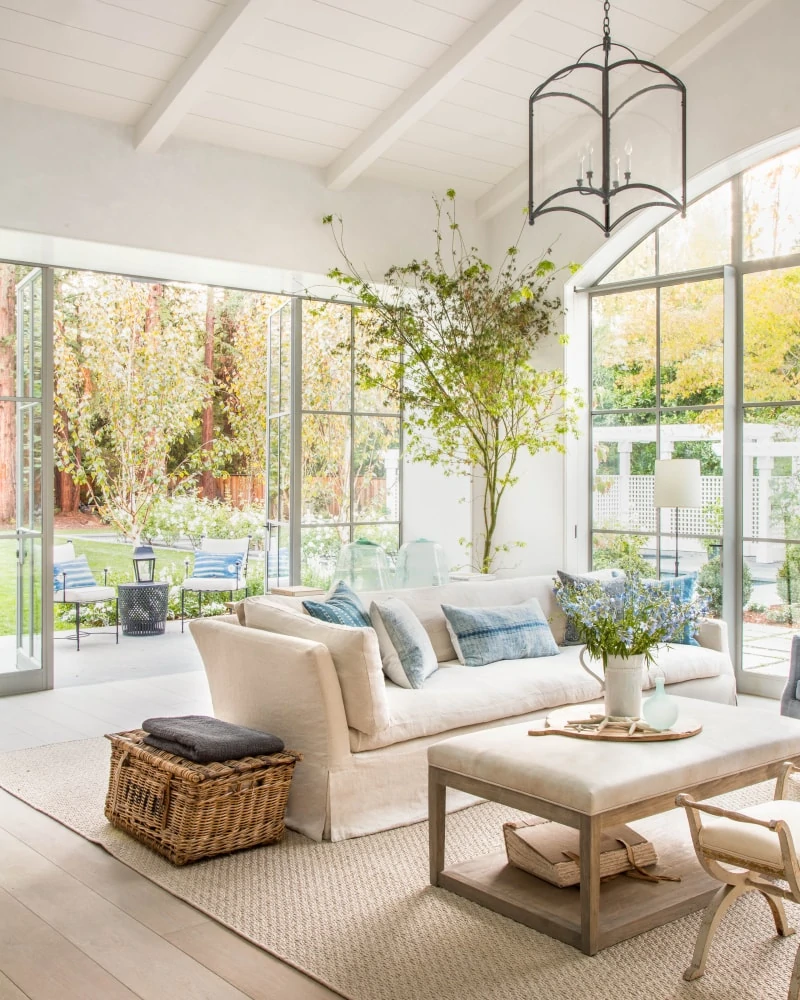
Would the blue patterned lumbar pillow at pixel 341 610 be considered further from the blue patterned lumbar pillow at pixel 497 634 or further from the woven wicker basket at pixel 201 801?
the woven wicker basket at pixel 201 801

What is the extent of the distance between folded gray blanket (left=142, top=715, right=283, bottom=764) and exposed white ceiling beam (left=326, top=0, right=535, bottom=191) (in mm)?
3533

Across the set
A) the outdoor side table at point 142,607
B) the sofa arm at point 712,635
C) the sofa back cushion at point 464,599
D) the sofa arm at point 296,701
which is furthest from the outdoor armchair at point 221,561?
the sofa arm at point 296,701

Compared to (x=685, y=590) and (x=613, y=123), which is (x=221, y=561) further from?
(x=613, y=123)

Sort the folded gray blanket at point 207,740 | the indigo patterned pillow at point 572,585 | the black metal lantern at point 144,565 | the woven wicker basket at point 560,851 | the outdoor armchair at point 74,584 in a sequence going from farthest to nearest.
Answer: the black metal lantern at point 144,565
the outdoor armchair at point 74,584
the indigo patterned pillow at point 572,585
the folded gray blanket at point 207,740
the woven wicker basket at point 560,851

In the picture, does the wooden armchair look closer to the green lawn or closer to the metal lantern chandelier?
the metal lantern chandelier

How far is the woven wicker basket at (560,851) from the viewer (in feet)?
9.79

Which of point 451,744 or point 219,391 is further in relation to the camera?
point 219,391

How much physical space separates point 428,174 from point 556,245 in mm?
955

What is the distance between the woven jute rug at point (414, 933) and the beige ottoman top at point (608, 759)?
387mm

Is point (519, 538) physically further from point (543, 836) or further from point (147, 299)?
point (147, 299)

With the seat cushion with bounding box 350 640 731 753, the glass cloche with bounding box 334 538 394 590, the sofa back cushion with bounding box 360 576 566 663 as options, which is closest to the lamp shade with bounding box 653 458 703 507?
the sofa back cushion with bounding box 360 576 566 663

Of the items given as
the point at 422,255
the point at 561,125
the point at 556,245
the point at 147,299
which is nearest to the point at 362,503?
the point at 422,255

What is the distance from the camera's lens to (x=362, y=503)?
6973 millimetres

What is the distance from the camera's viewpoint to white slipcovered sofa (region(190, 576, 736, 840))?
359 cm
